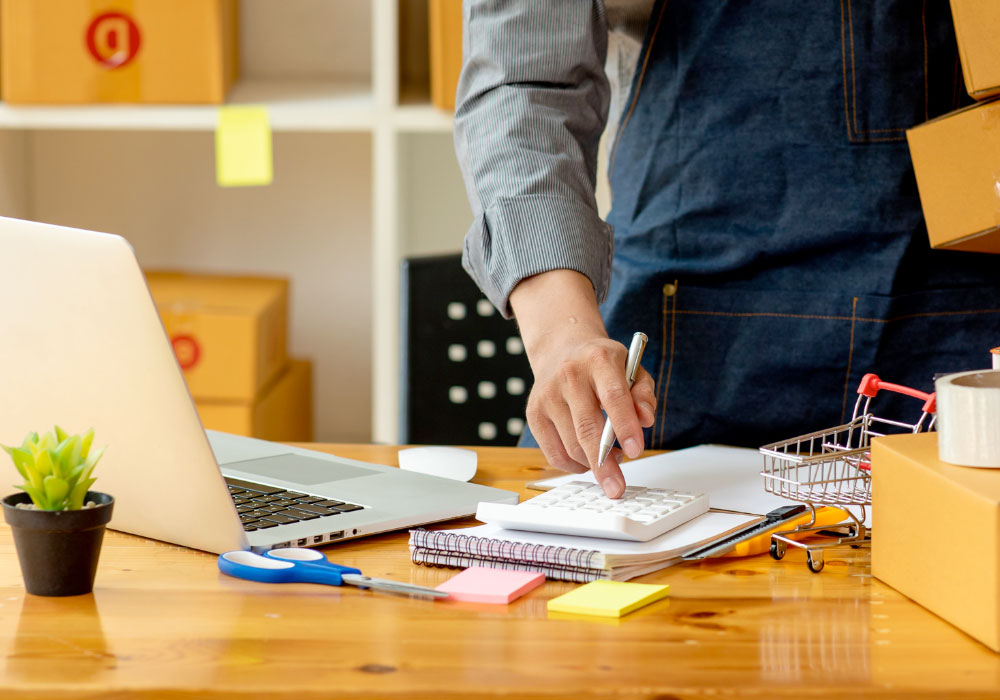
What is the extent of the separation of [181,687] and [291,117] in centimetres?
160

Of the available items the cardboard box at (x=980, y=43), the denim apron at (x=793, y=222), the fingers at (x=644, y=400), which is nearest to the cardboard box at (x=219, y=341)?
the denim apron at (x=793, y=222)

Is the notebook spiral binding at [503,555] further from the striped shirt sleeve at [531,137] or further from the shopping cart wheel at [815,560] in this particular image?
the striped shirt sleeve at [531,137]

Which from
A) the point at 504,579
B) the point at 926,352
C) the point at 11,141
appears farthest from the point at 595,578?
the point at 11,141

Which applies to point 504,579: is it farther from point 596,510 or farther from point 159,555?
point 159,555

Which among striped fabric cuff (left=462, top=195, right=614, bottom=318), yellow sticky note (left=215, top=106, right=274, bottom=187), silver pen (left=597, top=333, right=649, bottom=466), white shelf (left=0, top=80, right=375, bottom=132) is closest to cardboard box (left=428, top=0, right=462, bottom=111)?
white shelf (left=0, top=80, right=375, bottom=132)

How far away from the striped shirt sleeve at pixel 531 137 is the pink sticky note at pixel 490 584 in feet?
1.11

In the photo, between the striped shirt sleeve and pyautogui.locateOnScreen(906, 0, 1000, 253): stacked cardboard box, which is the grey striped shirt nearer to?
the striped shirt sleeve

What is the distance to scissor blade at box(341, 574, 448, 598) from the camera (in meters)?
0.58

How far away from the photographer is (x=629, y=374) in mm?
764

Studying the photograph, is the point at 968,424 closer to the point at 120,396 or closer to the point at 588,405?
the point at 588,405

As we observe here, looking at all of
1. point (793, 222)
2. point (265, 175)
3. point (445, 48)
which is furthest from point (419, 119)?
point (793, 222)

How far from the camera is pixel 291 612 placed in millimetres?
558

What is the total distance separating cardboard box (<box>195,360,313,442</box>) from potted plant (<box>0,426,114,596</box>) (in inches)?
44.2

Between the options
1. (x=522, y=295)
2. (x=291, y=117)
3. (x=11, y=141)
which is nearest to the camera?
(x=522, y=295)
